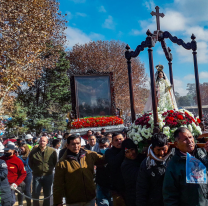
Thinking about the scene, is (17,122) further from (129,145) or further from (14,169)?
(129,145)

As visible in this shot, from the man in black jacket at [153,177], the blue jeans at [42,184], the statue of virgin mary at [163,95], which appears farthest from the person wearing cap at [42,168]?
the man in black jacket at [153,177]

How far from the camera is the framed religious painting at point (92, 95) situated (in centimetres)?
1623

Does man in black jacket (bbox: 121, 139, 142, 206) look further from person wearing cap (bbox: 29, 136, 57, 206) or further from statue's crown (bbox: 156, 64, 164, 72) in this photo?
statue's crown (bbox: 156, 64, 164, 72)

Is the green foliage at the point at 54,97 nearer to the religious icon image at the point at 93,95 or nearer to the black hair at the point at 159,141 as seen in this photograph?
the religious icon image at the point at 93,95

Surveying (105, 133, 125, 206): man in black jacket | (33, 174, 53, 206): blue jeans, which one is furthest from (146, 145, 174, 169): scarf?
(33, 174, 53, 206): blue jeans

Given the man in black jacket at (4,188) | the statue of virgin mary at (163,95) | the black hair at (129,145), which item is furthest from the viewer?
the statue of virgin mary at (163,95)

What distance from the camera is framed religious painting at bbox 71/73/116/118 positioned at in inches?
639

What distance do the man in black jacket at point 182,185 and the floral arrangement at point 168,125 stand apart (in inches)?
76.2

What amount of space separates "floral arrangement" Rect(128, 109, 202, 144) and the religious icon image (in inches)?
444

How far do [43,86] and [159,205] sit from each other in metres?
27.7

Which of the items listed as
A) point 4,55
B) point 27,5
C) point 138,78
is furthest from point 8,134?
point 138,78

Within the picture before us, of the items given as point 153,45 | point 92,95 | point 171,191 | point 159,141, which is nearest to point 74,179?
point 159,141

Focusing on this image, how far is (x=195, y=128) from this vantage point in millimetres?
4652

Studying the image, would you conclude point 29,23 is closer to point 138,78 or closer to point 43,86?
point 43,86
